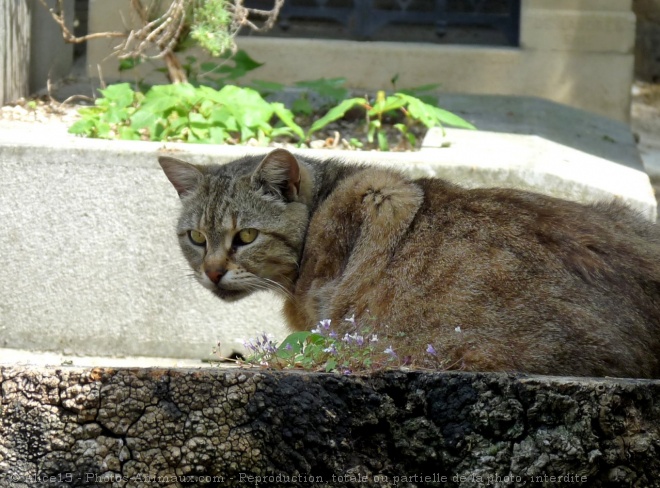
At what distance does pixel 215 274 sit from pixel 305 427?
1.54 metres

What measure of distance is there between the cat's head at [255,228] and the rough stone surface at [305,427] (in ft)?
4.82

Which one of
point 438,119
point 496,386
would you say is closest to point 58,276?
point 438,119

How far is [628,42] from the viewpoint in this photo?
7930mm

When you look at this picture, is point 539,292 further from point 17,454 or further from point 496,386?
point 17,454

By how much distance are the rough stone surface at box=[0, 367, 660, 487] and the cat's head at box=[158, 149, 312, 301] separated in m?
1.47

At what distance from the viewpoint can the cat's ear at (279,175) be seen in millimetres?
3875

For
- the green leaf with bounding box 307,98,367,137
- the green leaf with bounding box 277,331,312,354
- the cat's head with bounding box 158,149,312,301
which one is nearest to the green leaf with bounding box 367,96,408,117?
the green leaf with bounding box 307,98,367,137

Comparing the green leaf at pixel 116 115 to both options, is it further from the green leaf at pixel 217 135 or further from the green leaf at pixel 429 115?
the green leaf at pixel 429 115

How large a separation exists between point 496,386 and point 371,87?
5.82 meters

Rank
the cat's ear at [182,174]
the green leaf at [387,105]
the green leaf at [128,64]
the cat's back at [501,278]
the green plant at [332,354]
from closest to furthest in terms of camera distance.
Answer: the green plant at [332,354]
the cat's back at [501,278]
the cat's ear at [182,174]
the green leaf at [387,105]
the green leaf at [128,64]

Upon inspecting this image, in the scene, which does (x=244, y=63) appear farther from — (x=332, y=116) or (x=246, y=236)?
(x=246, y=236)

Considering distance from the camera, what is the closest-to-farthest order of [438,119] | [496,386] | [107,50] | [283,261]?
[496,386]
[283,261]
[438,119]
[107,50]

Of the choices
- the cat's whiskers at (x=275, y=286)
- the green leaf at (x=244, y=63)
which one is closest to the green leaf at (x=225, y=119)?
the green leaf at (x=244, y=63)

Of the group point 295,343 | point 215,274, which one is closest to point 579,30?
point 215,274
